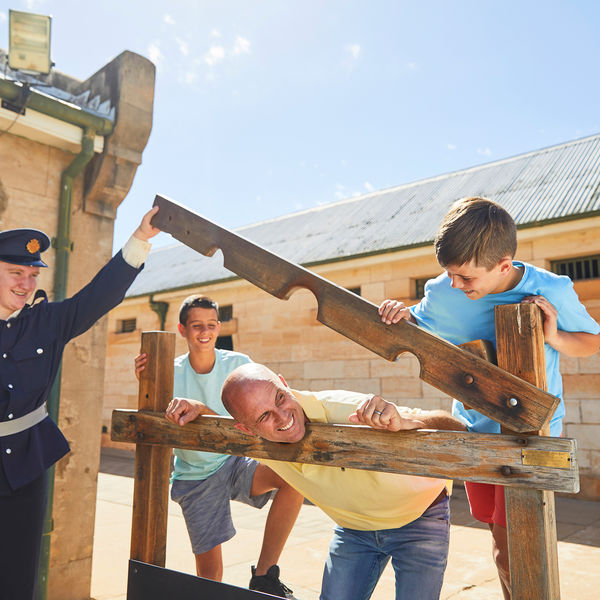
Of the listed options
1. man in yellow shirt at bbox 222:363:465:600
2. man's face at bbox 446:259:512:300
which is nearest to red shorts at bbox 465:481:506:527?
man in yellow shirt at bbox 222:363:465:600

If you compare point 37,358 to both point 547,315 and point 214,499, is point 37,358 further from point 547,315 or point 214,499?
point 547,315

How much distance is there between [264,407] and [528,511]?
88cm

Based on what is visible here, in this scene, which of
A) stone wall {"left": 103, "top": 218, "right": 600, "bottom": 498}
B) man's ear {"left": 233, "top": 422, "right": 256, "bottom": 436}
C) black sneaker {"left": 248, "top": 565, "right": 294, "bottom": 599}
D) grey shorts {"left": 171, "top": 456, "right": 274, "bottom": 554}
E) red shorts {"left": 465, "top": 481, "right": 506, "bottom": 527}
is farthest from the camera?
stone wall {"left": 103, "top": 218, "right": 600, "bottom": 498}

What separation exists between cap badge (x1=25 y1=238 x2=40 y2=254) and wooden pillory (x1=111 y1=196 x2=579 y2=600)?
905 millimetres

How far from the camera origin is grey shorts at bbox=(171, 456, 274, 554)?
3.07 meters

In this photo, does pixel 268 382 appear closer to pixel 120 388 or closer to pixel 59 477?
pixel 59 477

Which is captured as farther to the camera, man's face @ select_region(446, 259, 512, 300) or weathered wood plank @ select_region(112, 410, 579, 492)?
man's face @ select_region(446, 259, 512, 300)

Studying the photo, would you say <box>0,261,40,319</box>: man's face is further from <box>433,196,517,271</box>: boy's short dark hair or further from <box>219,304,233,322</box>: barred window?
<box>219,304,233,322</box>: barred window

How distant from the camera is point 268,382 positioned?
204 cm

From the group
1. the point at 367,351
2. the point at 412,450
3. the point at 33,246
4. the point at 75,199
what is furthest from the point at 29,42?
the point at 367,351

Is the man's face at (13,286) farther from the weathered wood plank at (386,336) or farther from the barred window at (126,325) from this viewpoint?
the barred window at (126,325)

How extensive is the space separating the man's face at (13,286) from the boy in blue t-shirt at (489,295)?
171 centimetres

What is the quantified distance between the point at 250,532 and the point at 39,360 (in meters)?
3.82

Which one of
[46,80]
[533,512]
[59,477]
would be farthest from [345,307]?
[46,80]
